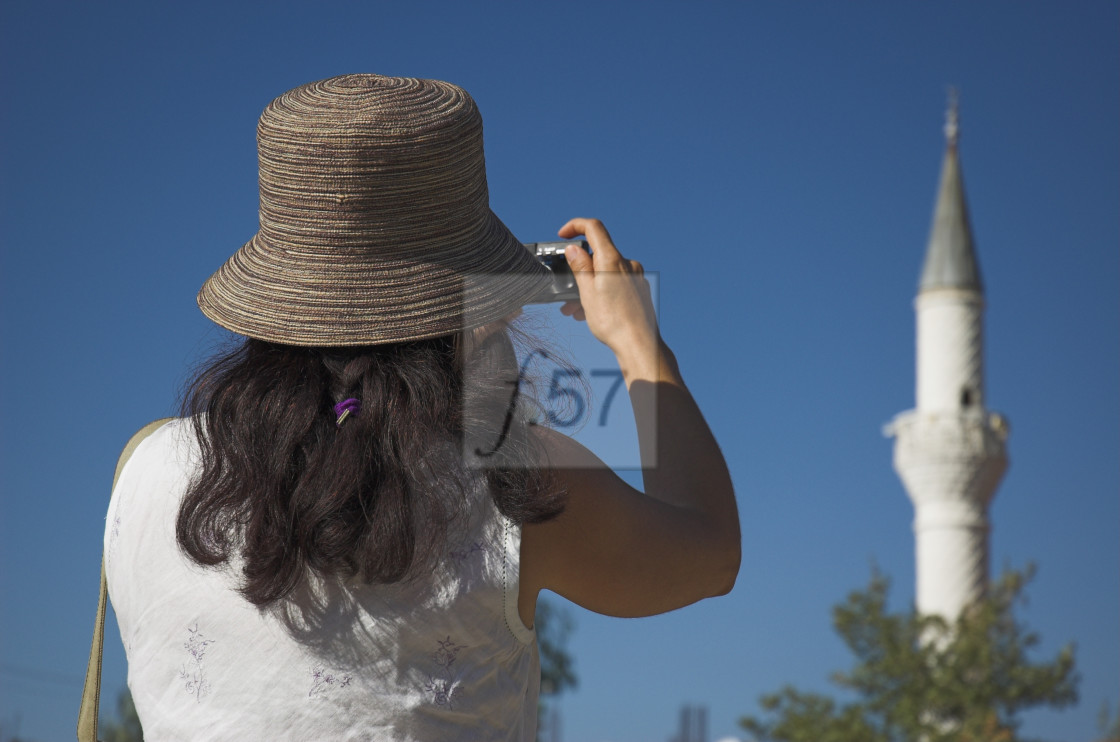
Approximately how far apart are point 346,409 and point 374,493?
8 cm

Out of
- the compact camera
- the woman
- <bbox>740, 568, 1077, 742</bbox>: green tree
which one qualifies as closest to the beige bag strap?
the woman

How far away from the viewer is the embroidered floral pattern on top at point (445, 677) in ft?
3.28

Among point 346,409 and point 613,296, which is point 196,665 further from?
point 613,296

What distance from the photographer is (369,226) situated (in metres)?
1.10

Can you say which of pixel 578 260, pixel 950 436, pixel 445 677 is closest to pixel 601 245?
pixel 578 260

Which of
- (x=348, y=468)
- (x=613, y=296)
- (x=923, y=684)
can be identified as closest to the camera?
(x=348, y=468)

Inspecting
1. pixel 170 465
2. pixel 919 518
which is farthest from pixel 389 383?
pixel 919 518

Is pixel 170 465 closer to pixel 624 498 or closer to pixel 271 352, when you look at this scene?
pixel 271 352

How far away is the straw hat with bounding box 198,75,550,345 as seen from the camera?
1074 millimetres

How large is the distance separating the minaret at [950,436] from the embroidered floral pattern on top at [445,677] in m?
22.4

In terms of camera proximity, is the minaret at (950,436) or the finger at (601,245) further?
the minaret at (950,436)

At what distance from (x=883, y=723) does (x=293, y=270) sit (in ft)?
54.8

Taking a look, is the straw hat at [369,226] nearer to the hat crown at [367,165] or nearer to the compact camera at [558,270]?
the hat crown at [367,165]

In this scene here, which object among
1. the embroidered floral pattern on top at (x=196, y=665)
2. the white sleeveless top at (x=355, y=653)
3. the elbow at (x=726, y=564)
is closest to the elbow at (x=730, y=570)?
the elbow at (x=726, y=564)
